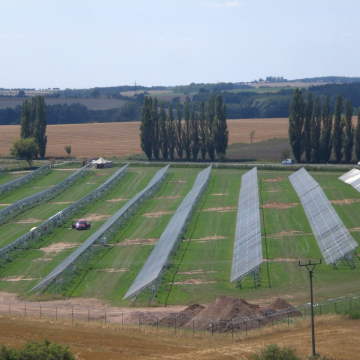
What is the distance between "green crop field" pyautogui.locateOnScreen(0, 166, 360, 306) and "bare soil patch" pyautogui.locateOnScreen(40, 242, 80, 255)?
6 cm

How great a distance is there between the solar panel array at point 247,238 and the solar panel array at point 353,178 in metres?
10.0

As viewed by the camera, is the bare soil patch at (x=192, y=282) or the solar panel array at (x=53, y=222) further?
the solar panel array at (x=53, y=222)

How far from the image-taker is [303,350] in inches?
869

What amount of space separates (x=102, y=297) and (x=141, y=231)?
12.9m

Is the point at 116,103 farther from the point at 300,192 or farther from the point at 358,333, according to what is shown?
the point at 358,333

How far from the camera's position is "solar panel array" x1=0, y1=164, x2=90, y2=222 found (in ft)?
160

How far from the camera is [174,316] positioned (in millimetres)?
25969

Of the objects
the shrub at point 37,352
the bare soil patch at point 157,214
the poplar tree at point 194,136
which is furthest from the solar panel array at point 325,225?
the poplar tree at point 194,136

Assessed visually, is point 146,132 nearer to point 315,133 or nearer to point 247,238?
A: point 315,133

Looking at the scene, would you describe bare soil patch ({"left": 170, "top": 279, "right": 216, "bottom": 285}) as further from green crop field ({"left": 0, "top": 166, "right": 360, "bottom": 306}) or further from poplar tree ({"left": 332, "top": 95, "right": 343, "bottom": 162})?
poplar tree ({"left": 332, "top": 95, "right": 343, "bottom": 162})

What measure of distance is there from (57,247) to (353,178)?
31.8 m

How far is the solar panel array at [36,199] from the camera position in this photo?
160 feet

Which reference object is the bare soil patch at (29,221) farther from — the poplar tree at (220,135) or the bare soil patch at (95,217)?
the poplar tree at (220,135)

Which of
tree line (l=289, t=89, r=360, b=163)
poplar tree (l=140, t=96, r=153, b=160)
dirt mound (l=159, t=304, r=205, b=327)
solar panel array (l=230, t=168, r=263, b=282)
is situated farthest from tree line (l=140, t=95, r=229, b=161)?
dirt mound (l=159, t=304, r=205, b=327)
